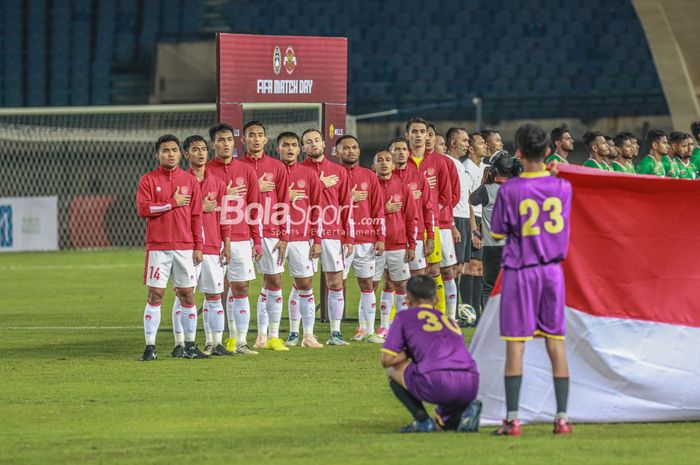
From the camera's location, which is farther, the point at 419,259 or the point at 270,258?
the point at 419,259

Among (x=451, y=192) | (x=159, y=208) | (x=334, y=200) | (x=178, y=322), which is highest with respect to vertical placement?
(x=451, y=192)

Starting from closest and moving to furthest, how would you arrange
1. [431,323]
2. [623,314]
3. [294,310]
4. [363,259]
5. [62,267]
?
[431,323] < [623,314] < [294,310] < [363,259] < [62,267]

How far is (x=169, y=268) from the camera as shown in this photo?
11.3 meters

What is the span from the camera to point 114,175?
30328 millimetres

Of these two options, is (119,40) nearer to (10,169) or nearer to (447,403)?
(10,169)

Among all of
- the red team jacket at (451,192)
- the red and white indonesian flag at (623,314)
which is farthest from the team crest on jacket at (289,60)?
the red and white indonesian flag at (623,314)

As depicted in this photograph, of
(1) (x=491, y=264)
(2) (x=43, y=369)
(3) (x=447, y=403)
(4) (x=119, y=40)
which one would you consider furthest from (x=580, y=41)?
(3) (x=447, y=403)

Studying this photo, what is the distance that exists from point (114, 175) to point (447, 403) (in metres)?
23.8

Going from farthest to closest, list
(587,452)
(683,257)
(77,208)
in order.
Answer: (77,208), (683,257), (587,452)

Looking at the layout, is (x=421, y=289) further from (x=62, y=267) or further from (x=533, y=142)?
(x=62, y=267)

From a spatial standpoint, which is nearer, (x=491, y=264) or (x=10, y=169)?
(x=491, y=264)

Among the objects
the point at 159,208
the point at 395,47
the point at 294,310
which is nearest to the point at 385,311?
the point at 294,310

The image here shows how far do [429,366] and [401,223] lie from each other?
576 cm

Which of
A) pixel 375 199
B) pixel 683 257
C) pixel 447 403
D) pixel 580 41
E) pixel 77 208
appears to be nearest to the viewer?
pixel 447 403
